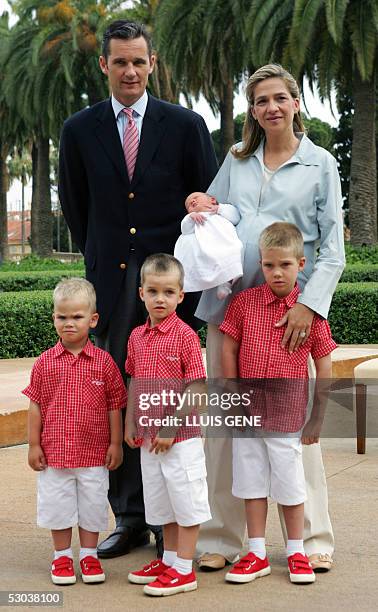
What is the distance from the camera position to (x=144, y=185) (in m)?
4.12

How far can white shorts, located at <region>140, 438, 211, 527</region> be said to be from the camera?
3449 mm

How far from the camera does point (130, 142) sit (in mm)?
4180

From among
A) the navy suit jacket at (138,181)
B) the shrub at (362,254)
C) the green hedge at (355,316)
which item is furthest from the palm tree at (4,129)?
the navy suit jacket at (138,181)

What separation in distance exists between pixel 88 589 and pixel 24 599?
239 mm

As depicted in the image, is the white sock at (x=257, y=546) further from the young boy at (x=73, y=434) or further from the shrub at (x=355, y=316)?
the shrub at (x=355, y=316)

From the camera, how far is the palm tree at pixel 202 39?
21.0 metres

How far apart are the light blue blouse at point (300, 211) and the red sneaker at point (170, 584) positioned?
3.08 ft

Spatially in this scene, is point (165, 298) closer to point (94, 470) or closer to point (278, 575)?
point (94, 470)

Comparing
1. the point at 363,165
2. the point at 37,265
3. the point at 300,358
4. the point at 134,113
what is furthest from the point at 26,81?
the point at 300,358

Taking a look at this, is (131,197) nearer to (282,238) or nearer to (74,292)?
(74,292)

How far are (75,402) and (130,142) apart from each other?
3.89 feet

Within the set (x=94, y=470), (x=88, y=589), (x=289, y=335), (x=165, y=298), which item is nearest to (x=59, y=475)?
(x=94, y=470)

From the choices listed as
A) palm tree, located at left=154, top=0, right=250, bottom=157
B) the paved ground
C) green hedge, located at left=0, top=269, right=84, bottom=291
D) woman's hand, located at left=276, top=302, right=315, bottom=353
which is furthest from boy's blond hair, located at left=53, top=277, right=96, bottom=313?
palm tree, located at left=154, top=0, right=250, bottom=157

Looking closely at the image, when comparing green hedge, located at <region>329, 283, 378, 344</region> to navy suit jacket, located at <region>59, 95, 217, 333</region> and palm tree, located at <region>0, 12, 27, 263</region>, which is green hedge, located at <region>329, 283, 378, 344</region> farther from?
palm tree, located at <region>0, 12, 27, 263</region>
